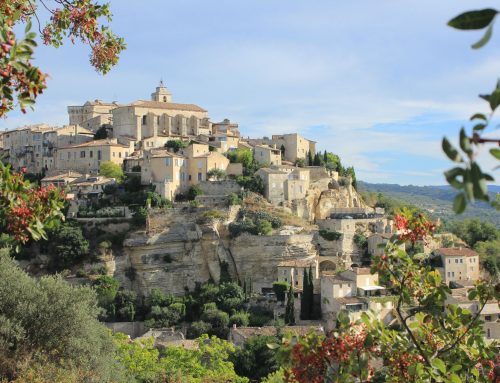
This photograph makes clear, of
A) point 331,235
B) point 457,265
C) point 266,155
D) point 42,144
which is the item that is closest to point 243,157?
point 266,155

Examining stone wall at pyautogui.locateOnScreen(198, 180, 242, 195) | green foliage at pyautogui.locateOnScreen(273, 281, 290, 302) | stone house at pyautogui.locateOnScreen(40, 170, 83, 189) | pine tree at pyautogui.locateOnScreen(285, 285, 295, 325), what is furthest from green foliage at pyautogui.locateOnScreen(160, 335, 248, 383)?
stone house at pyautogui.locateOnScreen(40, 170, 83, 189)

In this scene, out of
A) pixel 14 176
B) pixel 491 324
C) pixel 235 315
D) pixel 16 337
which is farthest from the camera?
pixel 235 315

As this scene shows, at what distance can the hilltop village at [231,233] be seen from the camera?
4304cm

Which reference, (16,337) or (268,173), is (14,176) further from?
(268,173)

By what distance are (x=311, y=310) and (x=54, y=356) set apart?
78.9 ft

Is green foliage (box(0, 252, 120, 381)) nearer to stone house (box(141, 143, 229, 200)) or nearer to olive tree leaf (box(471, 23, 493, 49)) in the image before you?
olive tree leaf (box(471, 23, 493, 49))

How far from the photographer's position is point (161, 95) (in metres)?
71.4

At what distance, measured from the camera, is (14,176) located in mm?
5520

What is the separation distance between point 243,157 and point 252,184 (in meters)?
4.04

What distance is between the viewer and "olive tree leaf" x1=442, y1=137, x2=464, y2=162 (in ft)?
9.14

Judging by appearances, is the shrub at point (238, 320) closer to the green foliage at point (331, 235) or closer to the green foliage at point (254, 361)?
the green foliage at point (254, 361)

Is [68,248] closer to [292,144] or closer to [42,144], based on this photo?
[42,144]

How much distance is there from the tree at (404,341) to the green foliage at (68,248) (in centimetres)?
4228

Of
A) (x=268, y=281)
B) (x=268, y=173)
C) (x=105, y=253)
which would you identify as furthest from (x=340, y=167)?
(x=105, y=253)
